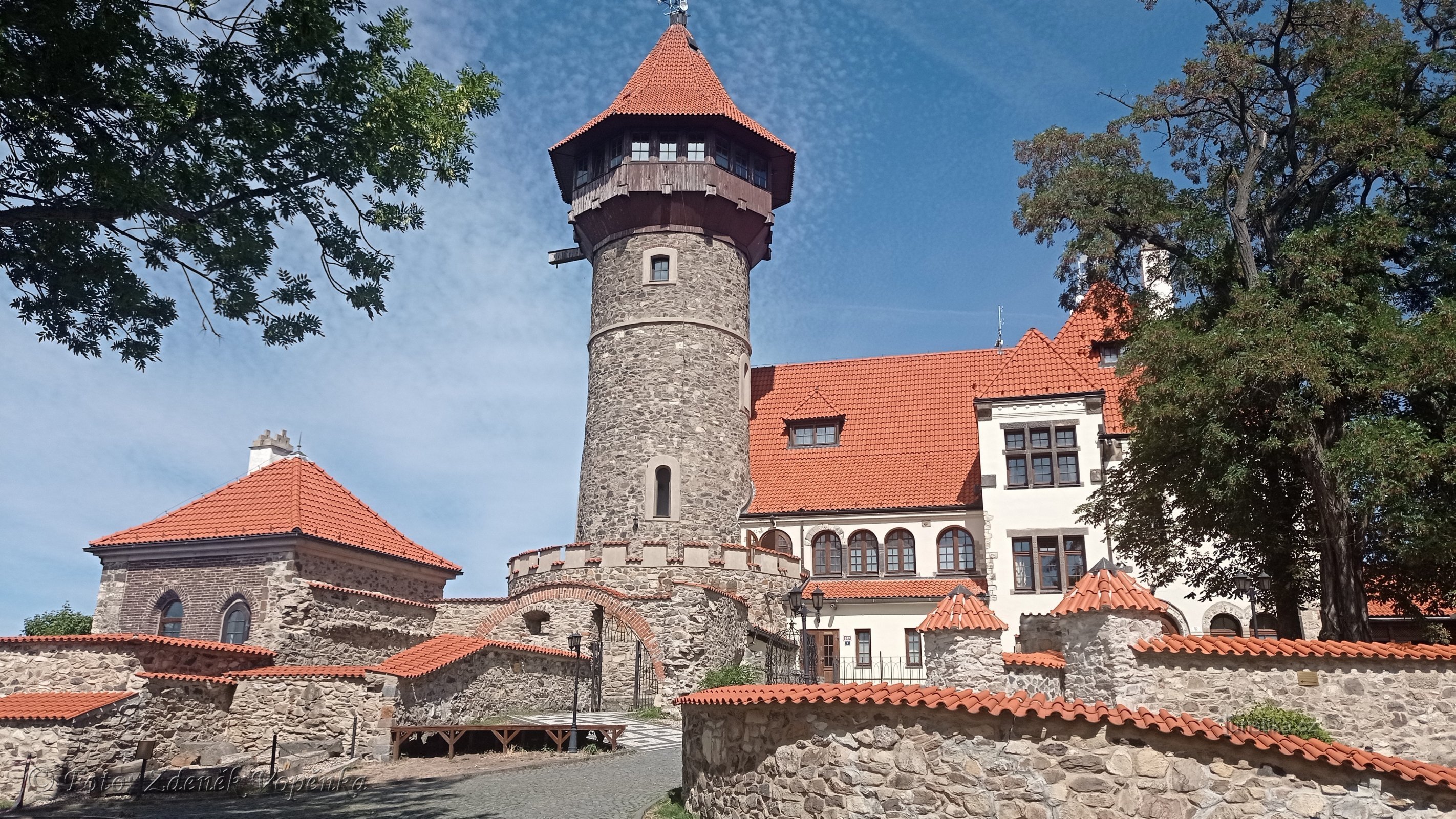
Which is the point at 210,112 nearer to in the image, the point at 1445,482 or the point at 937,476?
the point at 1445,482

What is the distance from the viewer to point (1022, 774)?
27.9ft

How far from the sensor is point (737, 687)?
11672 millimetres

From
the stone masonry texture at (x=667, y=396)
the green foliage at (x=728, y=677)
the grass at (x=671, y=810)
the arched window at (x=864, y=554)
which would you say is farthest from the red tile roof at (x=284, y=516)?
the grass at (x=671, y=810)

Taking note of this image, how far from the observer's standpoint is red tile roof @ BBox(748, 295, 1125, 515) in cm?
2850

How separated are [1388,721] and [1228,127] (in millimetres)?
13136

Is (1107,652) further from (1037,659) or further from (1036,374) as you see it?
(1036,374)

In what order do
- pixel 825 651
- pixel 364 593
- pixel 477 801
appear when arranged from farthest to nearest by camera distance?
pixel 825 651 → pixel 364 593 → pixel 477 801

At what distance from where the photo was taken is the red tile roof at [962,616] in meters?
12.1

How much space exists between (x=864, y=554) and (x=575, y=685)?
11078 millimetres

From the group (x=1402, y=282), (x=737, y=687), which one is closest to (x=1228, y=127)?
(x=1402, y=282)

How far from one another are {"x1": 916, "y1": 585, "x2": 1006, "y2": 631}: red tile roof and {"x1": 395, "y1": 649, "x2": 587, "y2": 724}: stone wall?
31.2ft

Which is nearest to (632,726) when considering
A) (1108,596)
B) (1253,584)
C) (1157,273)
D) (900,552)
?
(900,552)

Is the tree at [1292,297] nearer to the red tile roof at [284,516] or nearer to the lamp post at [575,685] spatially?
the lamp post at [575,685]

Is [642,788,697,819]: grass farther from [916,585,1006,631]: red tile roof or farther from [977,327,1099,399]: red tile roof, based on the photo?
[977,327,1099,399]: red tile roof
